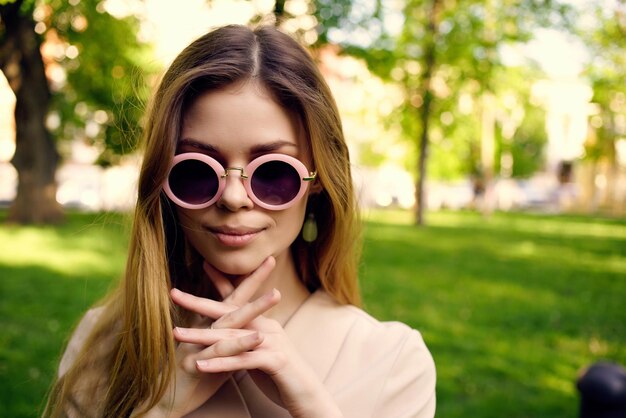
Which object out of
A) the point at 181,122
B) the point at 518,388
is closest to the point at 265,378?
the point at 181,122

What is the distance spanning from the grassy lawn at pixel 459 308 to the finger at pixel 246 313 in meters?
0.72

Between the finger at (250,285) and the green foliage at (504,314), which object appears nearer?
the finger at (250,285)

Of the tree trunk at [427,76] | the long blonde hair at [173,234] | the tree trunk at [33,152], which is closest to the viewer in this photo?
the long blonde hair at [173,234]

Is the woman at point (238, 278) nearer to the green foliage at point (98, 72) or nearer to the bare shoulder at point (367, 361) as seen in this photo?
the bare shoulder at point (367, 361)

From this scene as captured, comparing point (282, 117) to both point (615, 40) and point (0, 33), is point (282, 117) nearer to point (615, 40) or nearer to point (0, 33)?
point (0, 33)

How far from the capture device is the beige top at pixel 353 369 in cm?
173

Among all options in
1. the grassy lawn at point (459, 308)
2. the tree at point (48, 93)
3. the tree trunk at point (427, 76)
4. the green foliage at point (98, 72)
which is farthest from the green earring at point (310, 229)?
the tree trunk at point (427, 76)

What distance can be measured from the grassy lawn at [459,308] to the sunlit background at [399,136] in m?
1.53

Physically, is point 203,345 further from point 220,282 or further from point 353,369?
point 353,369

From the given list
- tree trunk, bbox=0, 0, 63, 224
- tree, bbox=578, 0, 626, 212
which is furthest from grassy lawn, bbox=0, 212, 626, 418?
tree, bbox=578, 0, 626, 212

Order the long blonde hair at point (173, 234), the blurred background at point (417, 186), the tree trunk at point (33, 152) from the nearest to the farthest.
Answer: the long blonde hair at point (173, 234) < the blurred background at point (417, 186) < the tree trunk at point (33, 152)

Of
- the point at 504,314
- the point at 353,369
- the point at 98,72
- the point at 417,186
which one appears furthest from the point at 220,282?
the point at 417,186

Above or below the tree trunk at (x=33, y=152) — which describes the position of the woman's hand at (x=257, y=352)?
above

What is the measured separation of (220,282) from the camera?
5.71 feet
